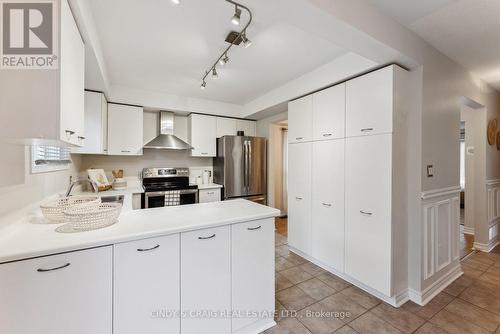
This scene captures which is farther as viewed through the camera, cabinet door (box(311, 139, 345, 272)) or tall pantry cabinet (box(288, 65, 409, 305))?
cabinet door (box(311, 139, 345, 272))

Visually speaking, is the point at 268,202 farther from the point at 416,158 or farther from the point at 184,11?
the point at 184,11

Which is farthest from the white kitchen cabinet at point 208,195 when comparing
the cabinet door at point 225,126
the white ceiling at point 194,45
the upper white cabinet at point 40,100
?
the upper white cabinet at point 40,100

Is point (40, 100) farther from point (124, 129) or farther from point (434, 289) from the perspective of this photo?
point (434, 289)

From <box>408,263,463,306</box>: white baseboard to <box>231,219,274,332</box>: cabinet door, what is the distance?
1.46 m

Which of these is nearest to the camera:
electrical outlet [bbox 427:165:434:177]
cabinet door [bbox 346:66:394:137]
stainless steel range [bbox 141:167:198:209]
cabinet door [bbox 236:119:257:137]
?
cabinet door [bbox 346:66:394:137]

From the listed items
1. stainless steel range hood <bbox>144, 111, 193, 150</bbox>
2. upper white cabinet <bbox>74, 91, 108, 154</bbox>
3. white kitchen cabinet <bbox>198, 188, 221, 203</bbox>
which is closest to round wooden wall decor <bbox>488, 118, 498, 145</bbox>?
white kitchen cabinet <bbox>198, 188, 221, 203</bbox>

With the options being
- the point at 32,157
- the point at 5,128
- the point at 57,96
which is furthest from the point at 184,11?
the point at 32,157

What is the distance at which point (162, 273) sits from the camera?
1.27 m

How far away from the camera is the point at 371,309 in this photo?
186 centimetres

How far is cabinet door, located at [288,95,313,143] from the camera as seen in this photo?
269cm

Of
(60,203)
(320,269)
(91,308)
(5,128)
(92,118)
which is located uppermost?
(92,118)

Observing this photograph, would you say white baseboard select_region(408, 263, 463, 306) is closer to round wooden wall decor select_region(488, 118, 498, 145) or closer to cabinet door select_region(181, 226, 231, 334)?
cabinet door select_region(181, 226, 231, 334)

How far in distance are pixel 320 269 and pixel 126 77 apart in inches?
145

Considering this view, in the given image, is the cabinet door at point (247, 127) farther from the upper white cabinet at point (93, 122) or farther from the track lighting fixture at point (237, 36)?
the upper white cabinet at point (93, 122)
